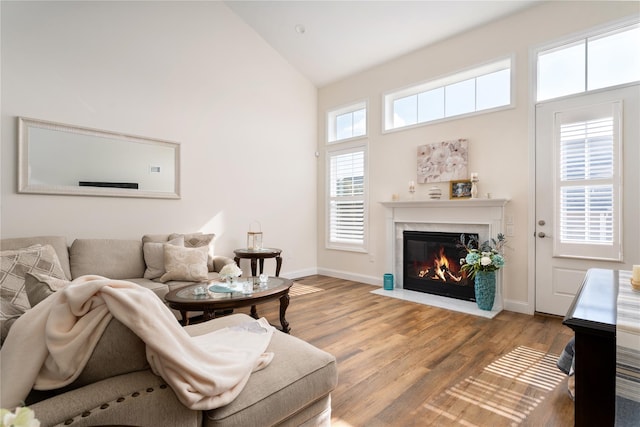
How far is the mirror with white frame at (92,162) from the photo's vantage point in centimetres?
318

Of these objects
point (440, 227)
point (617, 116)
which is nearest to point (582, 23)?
point (617, 116)

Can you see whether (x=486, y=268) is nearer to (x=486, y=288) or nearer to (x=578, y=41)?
(x=486, y=288)

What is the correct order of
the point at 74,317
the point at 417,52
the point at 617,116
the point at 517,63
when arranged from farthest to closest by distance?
1. the point at 417,52
2. the point at 517,63
3. the point at 617,116
4. the point at 74,317

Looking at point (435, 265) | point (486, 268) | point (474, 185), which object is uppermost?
point (474, 185)

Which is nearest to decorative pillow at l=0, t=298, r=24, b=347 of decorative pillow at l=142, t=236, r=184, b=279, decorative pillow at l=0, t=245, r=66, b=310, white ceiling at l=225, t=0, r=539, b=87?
decorative pillow at l=0, t=245, r=66, b=310

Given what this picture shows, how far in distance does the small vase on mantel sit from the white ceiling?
3.12 meters

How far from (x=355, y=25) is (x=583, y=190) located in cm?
345

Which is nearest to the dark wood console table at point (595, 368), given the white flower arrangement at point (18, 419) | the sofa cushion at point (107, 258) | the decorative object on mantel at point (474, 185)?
the white flower arrangement at point (18, 419)

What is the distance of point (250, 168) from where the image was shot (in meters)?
5.01

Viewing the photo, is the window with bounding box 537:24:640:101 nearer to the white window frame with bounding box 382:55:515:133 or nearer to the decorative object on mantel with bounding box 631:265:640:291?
the white window frame with bounding box 382:55:515:133

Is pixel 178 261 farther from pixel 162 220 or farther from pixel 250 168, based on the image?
pixel 250 168

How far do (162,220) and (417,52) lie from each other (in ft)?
14.0

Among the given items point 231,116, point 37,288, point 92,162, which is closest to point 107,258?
point 92,162

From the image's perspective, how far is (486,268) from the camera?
3.66m
